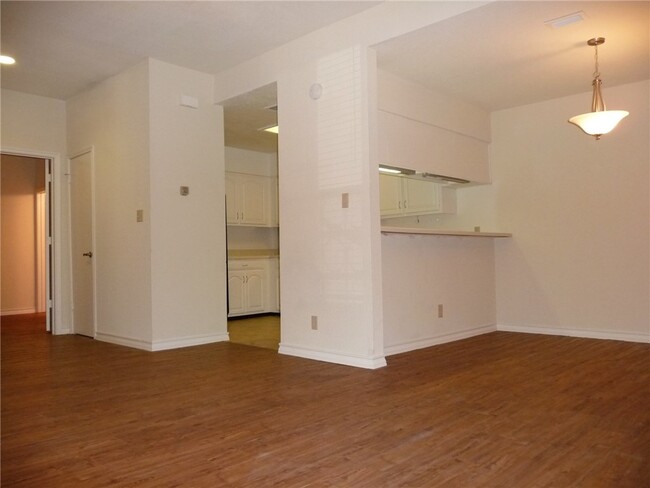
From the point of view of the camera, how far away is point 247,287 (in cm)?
708

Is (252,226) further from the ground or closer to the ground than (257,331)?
further from the ground

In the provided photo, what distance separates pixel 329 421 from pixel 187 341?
260 centimetres

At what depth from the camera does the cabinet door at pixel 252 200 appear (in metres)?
7.43

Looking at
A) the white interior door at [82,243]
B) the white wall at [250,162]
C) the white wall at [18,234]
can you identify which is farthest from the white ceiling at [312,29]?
the white wall at [18,234]

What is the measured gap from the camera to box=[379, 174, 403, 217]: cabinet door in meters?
5.96

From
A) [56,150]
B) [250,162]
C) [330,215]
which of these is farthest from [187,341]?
[250,162]

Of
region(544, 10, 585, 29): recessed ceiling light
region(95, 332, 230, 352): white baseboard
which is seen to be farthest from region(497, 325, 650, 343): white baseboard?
region(95, 332, 230, 352): white baseboard

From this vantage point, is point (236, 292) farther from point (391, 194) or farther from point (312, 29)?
point (312, 29)

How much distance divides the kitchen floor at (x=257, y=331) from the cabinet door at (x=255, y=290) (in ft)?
0.50

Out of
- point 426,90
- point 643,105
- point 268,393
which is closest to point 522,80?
point 426,90

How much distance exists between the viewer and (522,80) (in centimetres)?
468

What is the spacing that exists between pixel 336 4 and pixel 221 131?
1979mm

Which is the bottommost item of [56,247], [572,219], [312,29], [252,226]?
[56,247]

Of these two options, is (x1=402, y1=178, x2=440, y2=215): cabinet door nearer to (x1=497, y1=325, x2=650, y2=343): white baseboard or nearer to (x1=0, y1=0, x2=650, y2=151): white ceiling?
(x1=0, y1=0, x2=650, y2=151): white ceiling
